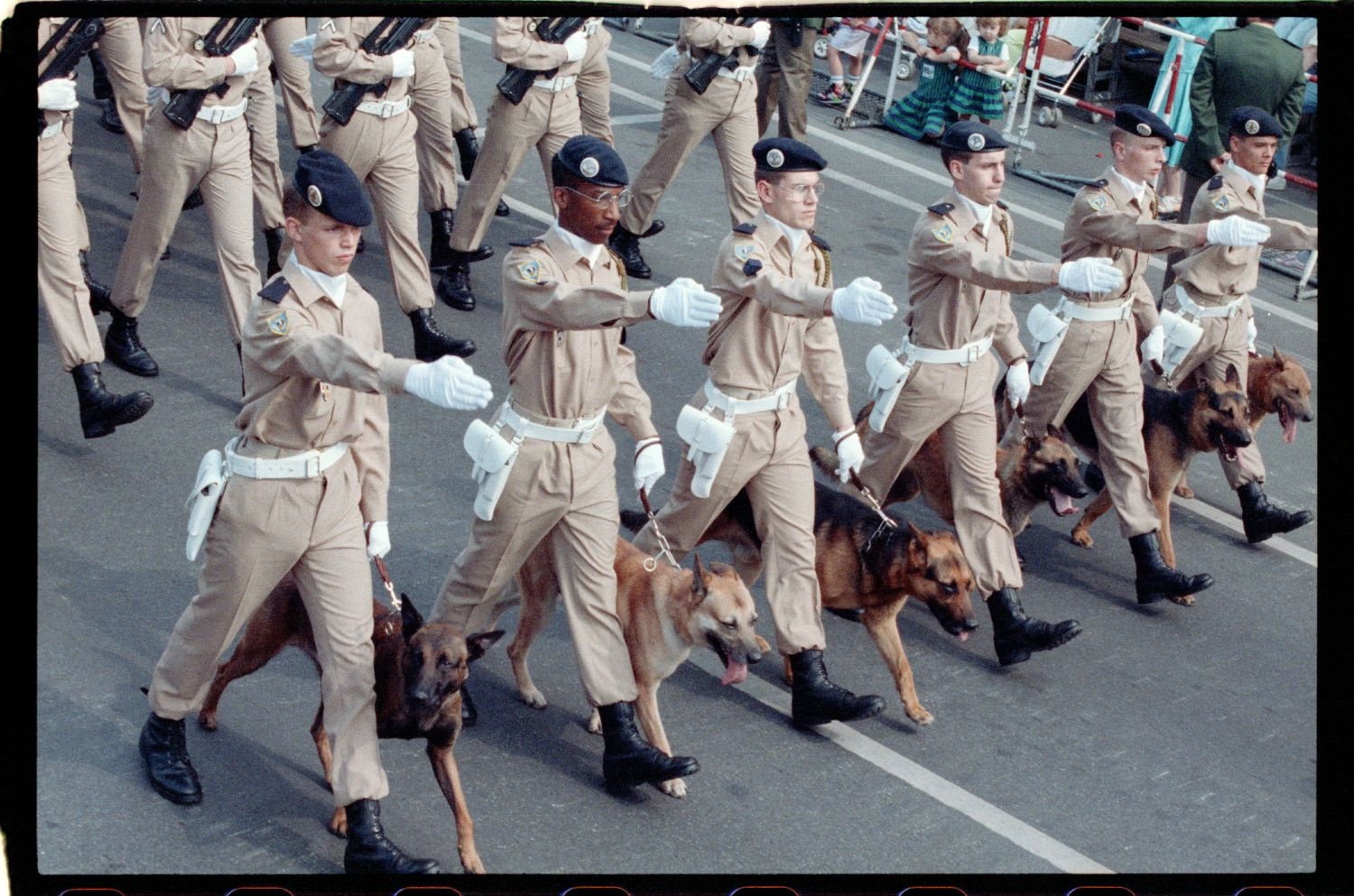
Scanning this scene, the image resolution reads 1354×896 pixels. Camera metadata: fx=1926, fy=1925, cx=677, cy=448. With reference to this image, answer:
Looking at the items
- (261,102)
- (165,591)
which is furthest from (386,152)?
(165,591)

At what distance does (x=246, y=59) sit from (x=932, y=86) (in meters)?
6.41

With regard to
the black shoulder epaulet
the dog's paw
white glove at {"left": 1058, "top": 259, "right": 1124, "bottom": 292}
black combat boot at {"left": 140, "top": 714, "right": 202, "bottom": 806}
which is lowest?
the dog's paw

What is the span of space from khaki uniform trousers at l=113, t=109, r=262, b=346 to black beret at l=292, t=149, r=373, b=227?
2.94 m

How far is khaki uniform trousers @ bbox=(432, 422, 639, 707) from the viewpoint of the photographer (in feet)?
21.5

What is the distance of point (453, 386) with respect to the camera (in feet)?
16.5

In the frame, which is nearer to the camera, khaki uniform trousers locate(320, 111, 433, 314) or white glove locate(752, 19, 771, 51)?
khaki uniform trousers locate(320, 111, 433, 314)

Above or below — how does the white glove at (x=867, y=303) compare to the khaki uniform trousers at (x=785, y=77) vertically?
above

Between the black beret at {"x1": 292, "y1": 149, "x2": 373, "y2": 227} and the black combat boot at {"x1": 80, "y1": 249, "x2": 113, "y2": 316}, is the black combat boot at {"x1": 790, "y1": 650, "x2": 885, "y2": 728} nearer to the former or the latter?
the black beret at {"x1": 292, "y1": 149, "x2": 373, "y2": 227}

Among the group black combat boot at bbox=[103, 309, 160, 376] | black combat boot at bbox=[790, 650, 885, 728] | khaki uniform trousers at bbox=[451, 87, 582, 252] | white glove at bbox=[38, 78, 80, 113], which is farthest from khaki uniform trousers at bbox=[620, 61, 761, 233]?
black combat boot at bbox=[790, 650, 885, 728]

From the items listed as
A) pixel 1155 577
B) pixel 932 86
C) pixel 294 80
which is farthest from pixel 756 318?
pixel 932 86

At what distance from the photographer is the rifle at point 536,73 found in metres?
10.0

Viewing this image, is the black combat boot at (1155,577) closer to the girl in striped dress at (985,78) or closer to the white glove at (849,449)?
the white glove at (849,449)

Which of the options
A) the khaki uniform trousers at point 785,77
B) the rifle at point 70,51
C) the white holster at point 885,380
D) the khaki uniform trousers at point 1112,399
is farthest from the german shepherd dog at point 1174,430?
the rifle at point 70,51

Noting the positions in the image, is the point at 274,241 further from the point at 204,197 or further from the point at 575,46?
the point at 575,46
